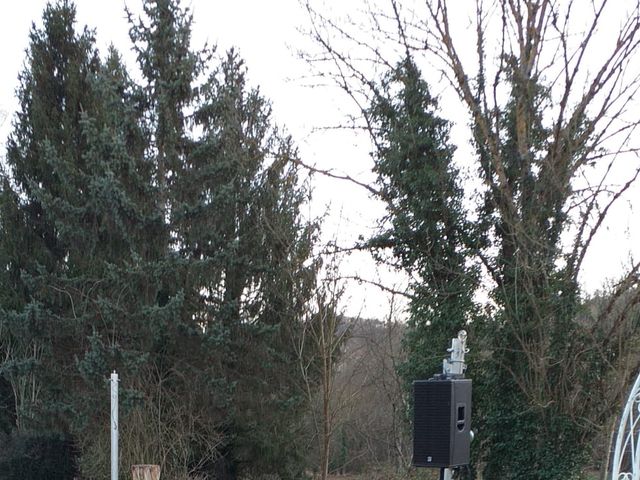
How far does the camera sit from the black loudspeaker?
7.39 meters

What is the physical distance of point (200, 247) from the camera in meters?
15.2

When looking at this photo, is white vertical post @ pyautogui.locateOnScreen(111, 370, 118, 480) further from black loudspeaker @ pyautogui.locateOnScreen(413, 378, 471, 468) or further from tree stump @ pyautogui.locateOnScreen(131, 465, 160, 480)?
black loudspeaker @ pyautogui.locateOnScreen(413, 378, 471, 468)

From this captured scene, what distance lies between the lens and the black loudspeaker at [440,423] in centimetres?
739

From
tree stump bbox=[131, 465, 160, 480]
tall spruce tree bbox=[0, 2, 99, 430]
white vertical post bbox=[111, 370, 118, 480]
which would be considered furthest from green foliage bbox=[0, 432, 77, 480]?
tree stump bbox=[131, 465, 160, 480]

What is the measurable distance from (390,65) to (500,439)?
250 inches

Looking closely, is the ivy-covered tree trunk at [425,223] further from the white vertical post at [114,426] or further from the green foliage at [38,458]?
the green foliage at [38,458]

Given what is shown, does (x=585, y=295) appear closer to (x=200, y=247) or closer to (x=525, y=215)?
(x=525, y=215)

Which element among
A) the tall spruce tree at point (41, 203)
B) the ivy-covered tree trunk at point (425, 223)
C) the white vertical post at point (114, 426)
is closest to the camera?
the white vertical post at point (114, 426)

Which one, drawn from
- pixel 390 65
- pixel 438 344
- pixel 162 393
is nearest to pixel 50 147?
Answer: pixel 162 393

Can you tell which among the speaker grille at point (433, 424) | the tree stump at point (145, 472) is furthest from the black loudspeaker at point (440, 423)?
the tree stump at point (145, 472)

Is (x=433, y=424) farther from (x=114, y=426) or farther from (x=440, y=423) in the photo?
(x=114, y=426)

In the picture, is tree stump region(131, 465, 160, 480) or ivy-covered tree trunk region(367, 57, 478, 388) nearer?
tree stump region(131, 465, 160, 480)

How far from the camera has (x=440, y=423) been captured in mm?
7430

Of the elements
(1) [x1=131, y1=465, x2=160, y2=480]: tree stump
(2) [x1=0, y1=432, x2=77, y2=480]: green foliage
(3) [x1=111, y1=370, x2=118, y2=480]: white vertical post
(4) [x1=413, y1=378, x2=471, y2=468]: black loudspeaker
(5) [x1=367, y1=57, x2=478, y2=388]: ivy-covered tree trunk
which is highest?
(5) [x1=367, y1=57, x2=478, y2=388]: ivy-covered tree trunk
